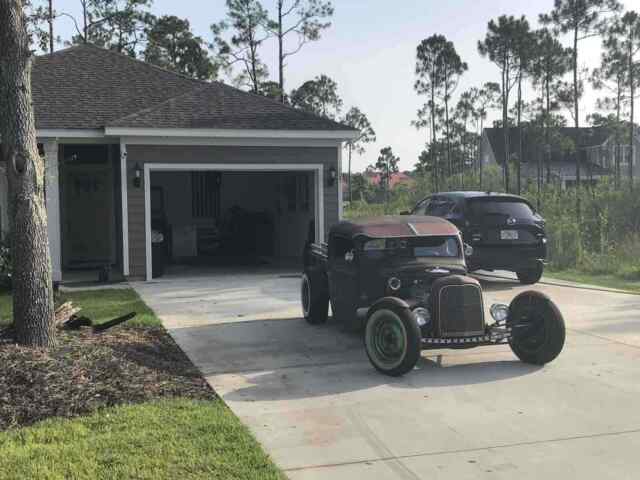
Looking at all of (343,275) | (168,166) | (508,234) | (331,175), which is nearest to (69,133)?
(168,166)

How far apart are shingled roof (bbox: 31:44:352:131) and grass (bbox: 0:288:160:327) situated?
3580mm

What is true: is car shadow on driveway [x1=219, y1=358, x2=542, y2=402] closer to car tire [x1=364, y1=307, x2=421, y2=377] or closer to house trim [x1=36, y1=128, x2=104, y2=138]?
car tire [x1=364, y1=307, x2=421, y2=377]

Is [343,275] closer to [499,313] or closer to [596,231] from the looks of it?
[499,313]

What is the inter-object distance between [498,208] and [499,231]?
0.43m

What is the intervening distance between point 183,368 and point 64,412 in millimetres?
1617

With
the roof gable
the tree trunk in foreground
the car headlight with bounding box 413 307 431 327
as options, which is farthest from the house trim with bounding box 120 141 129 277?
the car headlight with bounding box 413 307 431 327

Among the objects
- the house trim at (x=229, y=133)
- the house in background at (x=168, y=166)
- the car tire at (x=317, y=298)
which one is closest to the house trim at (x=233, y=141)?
the house in background at (x=168, y=166)

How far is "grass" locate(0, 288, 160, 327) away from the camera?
937cm

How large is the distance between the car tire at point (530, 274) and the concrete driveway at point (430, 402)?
10.2 ft

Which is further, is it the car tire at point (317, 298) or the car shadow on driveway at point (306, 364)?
the car tire at point (317, 298)

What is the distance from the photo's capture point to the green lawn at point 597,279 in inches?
502

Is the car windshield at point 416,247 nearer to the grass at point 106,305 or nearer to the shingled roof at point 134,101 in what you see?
the grass at point 106,305

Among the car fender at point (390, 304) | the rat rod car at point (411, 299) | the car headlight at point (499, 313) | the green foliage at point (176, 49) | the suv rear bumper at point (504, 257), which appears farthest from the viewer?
the green foliage at point (176, 49)

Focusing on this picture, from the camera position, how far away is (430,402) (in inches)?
225
